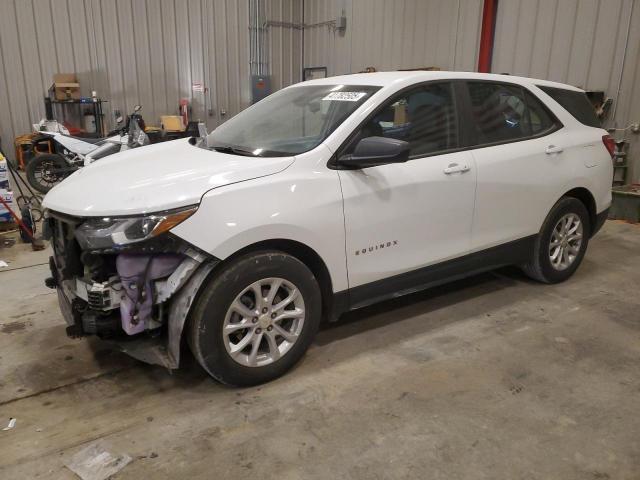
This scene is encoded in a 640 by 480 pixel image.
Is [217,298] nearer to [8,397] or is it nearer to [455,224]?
[8,397]

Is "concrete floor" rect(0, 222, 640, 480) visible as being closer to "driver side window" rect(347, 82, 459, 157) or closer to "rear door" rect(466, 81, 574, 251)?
"rear door" rect(466, 81, 574, 251)

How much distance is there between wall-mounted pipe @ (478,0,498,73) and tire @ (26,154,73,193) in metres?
6.31

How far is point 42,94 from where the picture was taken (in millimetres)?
9336

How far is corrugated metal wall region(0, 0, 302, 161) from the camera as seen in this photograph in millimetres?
9078

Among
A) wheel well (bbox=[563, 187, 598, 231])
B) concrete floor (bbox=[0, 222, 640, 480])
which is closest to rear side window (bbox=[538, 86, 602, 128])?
wheel well (bbox=[563, 187, 598, 231])

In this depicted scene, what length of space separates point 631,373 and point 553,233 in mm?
1192

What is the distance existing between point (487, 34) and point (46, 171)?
680 cm

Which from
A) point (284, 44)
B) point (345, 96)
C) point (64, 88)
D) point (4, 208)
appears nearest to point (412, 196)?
point (345, 96)

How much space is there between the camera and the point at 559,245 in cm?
362

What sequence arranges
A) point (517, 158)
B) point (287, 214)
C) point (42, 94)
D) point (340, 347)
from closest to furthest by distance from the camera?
point (287, 214)
point (340, 347)
point (517, 158)
point (42, 94)

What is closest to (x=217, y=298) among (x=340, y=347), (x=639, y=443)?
(x=340, y=347)

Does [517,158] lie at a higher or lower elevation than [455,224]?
higher

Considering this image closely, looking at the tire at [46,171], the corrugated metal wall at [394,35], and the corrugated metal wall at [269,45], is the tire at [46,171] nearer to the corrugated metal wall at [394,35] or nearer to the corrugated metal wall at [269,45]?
the corrugated metal wall at [269,45]

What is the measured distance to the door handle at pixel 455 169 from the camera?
9.19 ft
